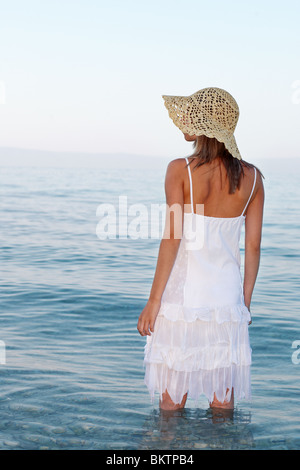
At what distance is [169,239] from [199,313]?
46cm

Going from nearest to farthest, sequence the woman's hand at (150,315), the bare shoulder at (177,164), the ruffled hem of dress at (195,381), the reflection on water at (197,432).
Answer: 1. the bare shoulder at (177,164)
2. the woman's hand at (150,315)
3. the ruffled hem of dress at (195,381)
4. the reflection on water at (197,432)

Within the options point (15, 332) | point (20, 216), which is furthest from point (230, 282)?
point (20, 216)

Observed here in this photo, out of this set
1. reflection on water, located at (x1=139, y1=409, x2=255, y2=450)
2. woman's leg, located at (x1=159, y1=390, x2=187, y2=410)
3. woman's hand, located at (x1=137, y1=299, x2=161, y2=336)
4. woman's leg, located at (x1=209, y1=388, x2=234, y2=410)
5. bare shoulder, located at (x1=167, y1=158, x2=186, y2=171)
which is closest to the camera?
bare shoulder, located at (x1=167, y1=158, x2=186, y2=171)

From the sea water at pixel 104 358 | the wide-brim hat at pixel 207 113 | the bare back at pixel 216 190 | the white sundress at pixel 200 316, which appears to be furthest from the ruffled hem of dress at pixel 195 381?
the wide-brim hat at pixel 207 113

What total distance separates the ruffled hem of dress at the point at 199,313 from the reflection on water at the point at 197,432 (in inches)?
32.1

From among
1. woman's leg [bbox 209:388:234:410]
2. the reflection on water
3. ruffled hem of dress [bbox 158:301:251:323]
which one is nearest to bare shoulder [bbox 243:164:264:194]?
ruffled hem of dress [bbox 158:301:251:323]

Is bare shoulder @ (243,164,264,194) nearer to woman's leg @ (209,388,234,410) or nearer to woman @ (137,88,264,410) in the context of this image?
woman @ (137,88,264,410)

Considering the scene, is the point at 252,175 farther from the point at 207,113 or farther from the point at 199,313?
the point at 199,313

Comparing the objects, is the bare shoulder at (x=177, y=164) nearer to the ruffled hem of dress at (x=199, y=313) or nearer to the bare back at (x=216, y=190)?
the bare back at (x=216, y=190)

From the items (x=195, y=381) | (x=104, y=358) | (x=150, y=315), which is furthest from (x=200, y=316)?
(x=104, y=358)

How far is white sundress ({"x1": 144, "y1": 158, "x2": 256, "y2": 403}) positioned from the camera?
3.68 metres

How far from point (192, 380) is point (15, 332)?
12.4 ft

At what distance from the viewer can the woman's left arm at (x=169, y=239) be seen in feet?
11.6

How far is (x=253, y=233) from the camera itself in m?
3.90
